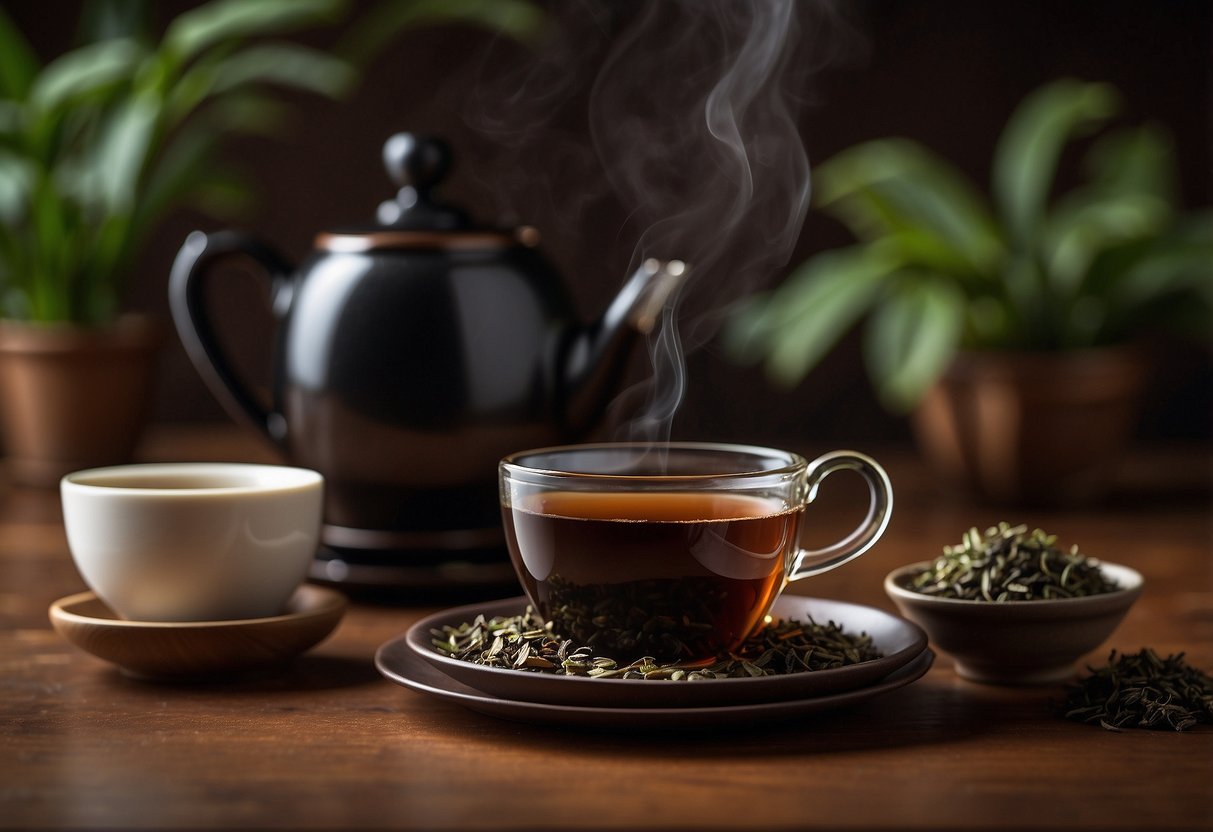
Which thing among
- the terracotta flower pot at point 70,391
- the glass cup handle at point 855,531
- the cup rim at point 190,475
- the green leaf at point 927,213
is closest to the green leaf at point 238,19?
the terracotta flower pot at point 70,391

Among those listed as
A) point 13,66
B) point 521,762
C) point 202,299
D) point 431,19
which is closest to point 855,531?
point 521,762

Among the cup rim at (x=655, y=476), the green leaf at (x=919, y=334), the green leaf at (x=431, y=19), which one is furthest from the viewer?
the green leaf at (x=431, y=19)

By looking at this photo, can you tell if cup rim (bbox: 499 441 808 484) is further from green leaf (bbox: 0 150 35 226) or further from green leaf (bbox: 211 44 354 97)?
green leaf (bbox: 0 150 35 226)

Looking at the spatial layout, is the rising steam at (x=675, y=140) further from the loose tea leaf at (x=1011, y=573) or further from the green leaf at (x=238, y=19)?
the loose tea leaf at (x=1011, y=573)

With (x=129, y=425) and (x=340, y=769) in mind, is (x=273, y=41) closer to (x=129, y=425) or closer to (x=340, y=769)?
(x=129, y=425)

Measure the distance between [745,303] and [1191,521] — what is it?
0.79 m

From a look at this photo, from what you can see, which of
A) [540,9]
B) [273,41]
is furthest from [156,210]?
[540,9]

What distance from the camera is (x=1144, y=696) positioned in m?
0.72

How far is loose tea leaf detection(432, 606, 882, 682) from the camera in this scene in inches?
28.2

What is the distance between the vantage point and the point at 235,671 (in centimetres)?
Result: 81

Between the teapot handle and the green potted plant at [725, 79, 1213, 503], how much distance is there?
26.9 inches

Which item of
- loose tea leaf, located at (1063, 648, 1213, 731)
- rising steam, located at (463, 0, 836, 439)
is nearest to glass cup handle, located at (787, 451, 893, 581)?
loose tea leaf, located at (1063, 648, 1213, 731)

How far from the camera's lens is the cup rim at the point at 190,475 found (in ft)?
2.62

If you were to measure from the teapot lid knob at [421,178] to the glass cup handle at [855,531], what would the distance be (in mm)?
407
